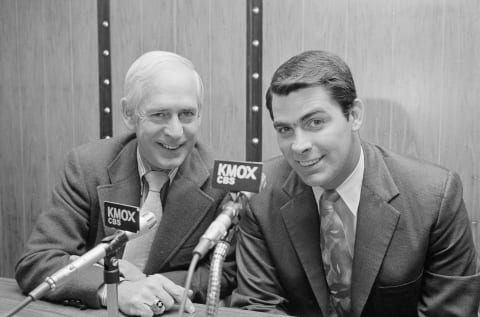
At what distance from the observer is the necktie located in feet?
6.03

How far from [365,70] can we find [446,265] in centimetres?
99

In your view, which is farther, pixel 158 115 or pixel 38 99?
pixel 38 99

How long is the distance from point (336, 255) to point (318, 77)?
0.52 metres

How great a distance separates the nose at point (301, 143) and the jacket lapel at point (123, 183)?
635mm

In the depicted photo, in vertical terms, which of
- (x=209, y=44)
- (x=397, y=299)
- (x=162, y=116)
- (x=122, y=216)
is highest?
(x=209, y=44)

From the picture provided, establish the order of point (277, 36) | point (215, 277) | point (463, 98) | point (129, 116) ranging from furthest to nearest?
1. point (277, 36)
2. point (463, 98)
3. point (129, 116)
4. point (215, 277)

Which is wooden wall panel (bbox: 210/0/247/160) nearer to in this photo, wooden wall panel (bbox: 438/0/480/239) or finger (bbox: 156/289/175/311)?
wooden wall panel (bbox: 438/0/480/239)

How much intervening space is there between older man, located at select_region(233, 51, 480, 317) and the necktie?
14.3 inches

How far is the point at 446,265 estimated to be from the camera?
1.57 m

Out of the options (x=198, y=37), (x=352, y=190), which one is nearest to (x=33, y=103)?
(x=198, y=37)

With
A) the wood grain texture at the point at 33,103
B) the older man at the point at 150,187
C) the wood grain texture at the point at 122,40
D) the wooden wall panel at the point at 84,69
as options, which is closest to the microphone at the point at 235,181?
the older man at the point at 150,187

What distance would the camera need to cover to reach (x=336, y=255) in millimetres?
1607

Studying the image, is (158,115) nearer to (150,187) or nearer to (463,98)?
(150,187)

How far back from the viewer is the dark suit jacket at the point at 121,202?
69.1 inches
